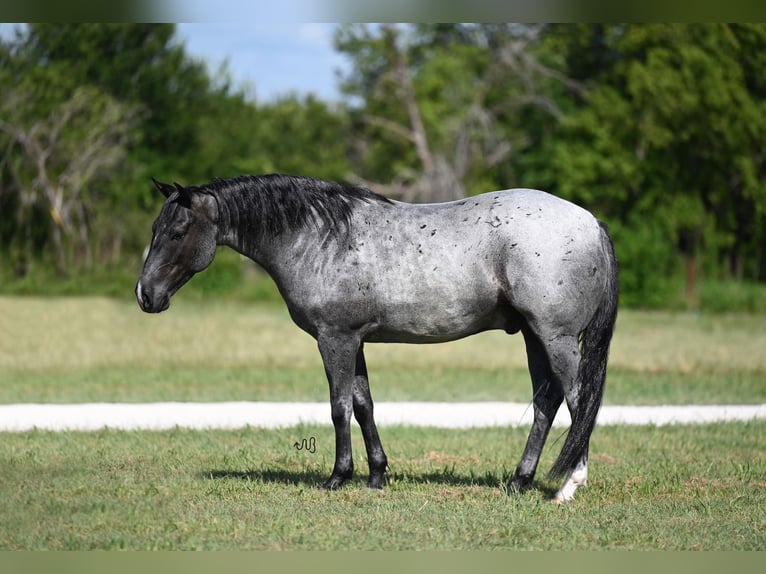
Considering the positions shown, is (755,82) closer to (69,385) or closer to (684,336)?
(684,336)

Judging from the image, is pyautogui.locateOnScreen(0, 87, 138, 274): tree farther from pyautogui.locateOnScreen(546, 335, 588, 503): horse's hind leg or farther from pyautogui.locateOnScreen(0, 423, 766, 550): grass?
pyautogui.locateOnScreen(546, 335, 588, 503): horse's hind leg

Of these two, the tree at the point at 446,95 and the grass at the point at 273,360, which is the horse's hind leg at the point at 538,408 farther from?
the tree at the point at 446,95

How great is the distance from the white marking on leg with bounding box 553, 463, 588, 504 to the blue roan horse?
0.03ft

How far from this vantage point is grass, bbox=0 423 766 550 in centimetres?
627

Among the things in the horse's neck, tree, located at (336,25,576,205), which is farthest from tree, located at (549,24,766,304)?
the horse's neck

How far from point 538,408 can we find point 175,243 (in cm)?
286

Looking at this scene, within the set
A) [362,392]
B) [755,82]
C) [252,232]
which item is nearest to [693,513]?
[362,392]

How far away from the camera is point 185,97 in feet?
139

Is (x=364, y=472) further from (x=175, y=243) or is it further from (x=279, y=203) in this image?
(x=175, y=243)

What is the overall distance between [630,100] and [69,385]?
27958 mm

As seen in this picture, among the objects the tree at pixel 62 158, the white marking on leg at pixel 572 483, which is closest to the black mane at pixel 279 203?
the white marking on leg at pixel 572 483

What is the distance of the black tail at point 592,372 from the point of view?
7180 millimetres

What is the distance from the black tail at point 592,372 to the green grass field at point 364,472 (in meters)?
0.38

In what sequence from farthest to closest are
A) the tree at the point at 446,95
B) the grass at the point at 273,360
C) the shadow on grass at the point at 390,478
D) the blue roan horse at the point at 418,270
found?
the tree at the point at 446,95
the grass at the point at 273,360
the shadow on grass at the point at 390,478
the blue roan horse at the point at 418,270
